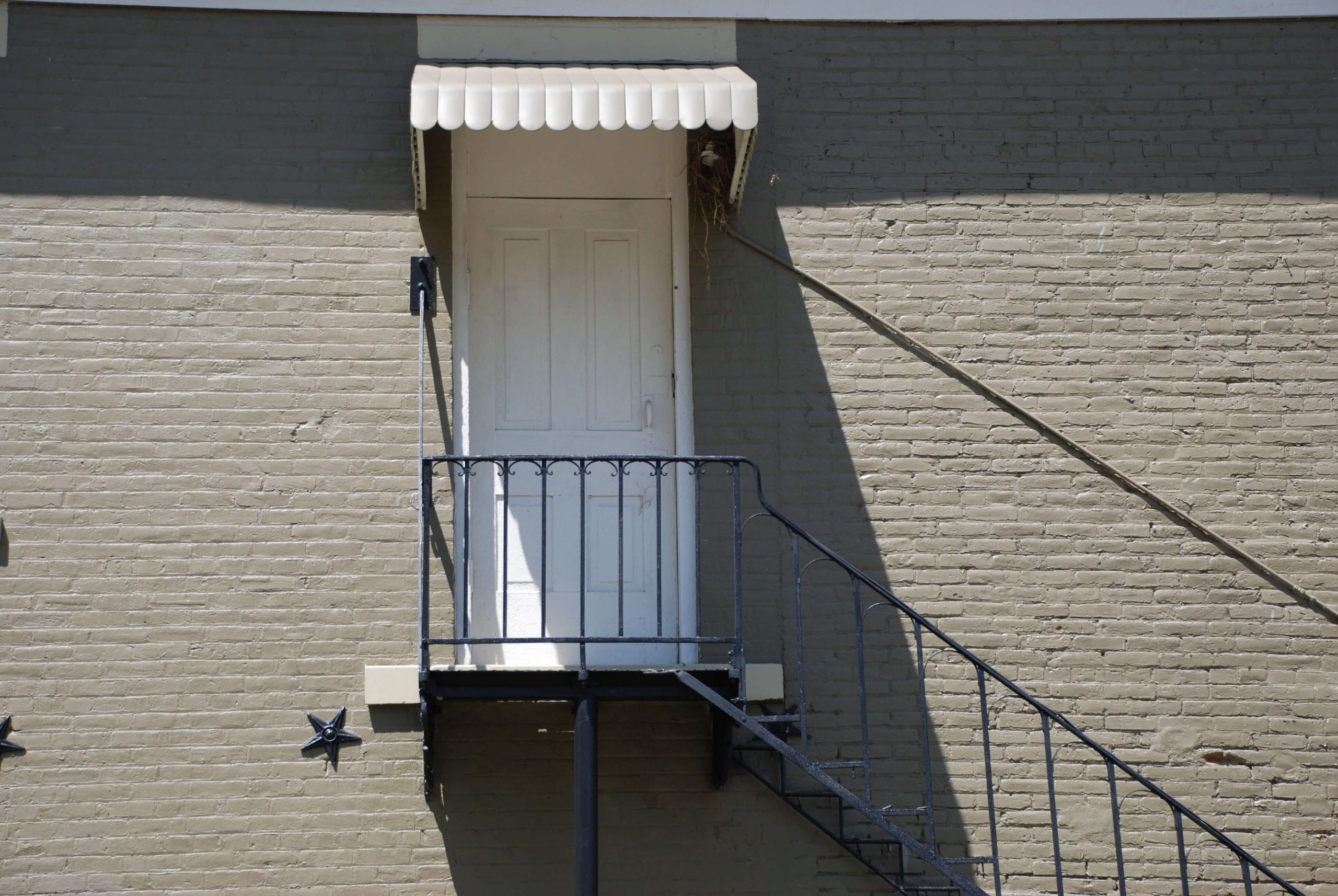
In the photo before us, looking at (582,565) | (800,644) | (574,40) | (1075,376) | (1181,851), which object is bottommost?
(1181,851)

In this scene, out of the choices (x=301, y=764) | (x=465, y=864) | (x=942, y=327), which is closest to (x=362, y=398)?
(x=301, y=764)

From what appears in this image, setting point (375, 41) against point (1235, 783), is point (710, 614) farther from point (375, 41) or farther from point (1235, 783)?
point (375, 41)

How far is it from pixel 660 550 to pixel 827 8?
276cm

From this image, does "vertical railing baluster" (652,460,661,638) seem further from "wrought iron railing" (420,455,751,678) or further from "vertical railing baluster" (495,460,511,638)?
"vertical railing baluster" (495,460,511,638)

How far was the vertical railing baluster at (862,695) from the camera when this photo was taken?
5.14m

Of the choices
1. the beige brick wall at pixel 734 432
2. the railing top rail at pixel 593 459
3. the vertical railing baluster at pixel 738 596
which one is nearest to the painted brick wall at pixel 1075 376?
the beige brick wall at pixel 734 432

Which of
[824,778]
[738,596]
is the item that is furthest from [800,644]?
[824,778]

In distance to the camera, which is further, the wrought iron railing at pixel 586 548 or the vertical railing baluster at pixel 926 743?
the wrought iron railing at pixel 586 548

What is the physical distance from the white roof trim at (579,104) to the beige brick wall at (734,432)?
27.0 inches

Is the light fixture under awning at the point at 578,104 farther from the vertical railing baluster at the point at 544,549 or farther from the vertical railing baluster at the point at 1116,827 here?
the vertical railing baluster at the point at 1116,827

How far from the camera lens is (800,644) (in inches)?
204

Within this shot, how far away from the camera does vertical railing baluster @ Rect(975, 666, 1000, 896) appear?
5.13 meters

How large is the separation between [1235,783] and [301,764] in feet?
12.8

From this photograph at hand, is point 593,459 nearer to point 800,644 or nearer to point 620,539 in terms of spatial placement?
point 620,539
